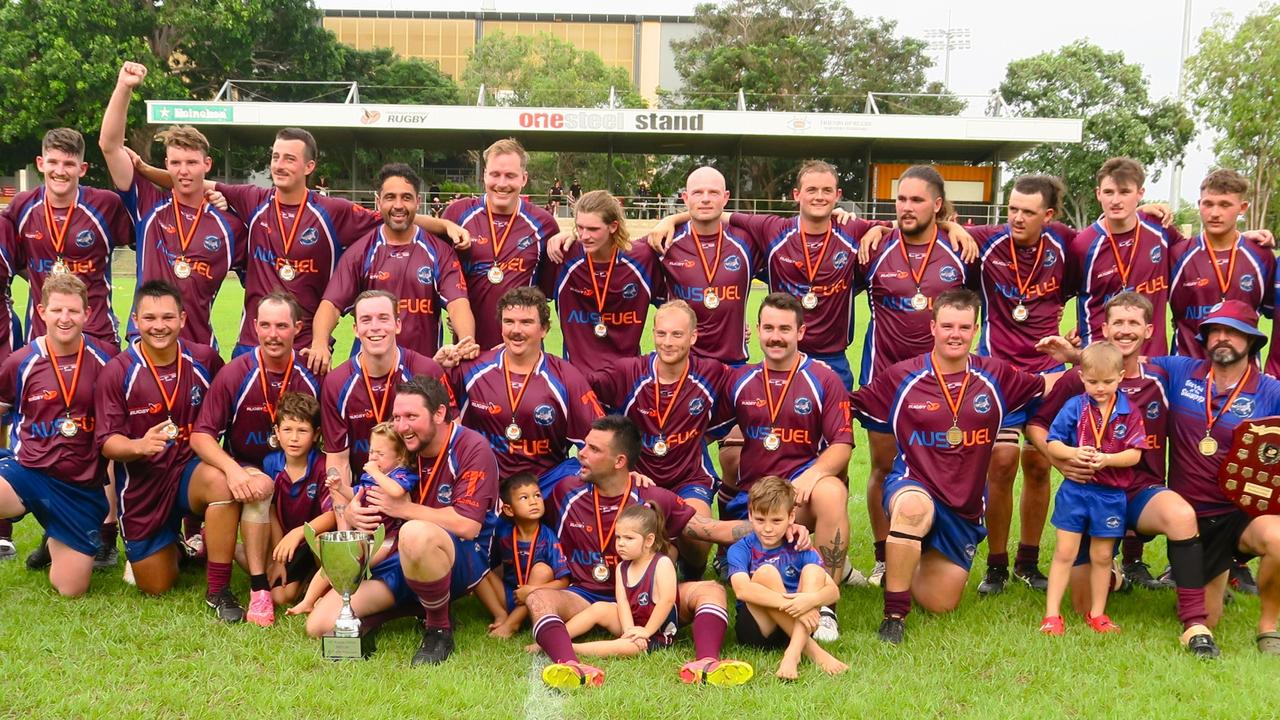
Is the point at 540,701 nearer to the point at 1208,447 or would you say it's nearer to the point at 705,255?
the point at 705,255

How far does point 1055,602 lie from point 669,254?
2883 millimetres

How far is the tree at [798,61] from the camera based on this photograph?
144 feet

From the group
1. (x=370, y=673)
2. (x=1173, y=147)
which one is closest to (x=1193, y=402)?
(x=370, y=673)

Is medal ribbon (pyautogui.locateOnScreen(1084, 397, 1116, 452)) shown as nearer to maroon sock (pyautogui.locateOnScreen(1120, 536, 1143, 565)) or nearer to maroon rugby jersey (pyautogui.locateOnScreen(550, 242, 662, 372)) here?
maroon sock (pyautogui.locateOnScreen(1120, 536, 1143, 565))

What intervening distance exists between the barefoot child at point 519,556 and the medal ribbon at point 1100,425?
2.60m

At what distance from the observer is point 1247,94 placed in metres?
35.0

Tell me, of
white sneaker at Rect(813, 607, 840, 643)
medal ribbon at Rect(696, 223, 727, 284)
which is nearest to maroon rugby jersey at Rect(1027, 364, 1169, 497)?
white sneaker at Rect(813, 607, 840, 643)

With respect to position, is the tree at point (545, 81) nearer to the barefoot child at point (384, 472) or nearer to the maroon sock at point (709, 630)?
the barefoot child at point (384, 472)

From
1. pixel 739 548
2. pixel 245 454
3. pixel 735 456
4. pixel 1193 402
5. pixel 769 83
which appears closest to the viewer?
pixel 739 548

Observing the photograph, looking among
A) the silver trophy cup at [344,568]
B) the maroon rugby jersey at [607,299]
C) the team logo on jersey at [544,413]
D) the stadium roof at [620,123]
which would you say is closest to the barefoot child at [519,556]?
the team logo on jersey at [544,413]

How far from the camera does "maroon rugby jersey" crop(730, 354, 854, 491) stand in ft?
17.5

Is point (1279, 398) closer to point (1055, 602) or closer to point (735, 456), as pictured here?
point (1055, 602)

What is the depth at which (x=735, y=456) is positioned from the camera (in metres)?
5.88

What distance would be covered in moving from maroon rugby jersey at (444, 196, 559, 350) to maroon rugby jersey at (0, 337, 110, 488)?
82.6 inches
